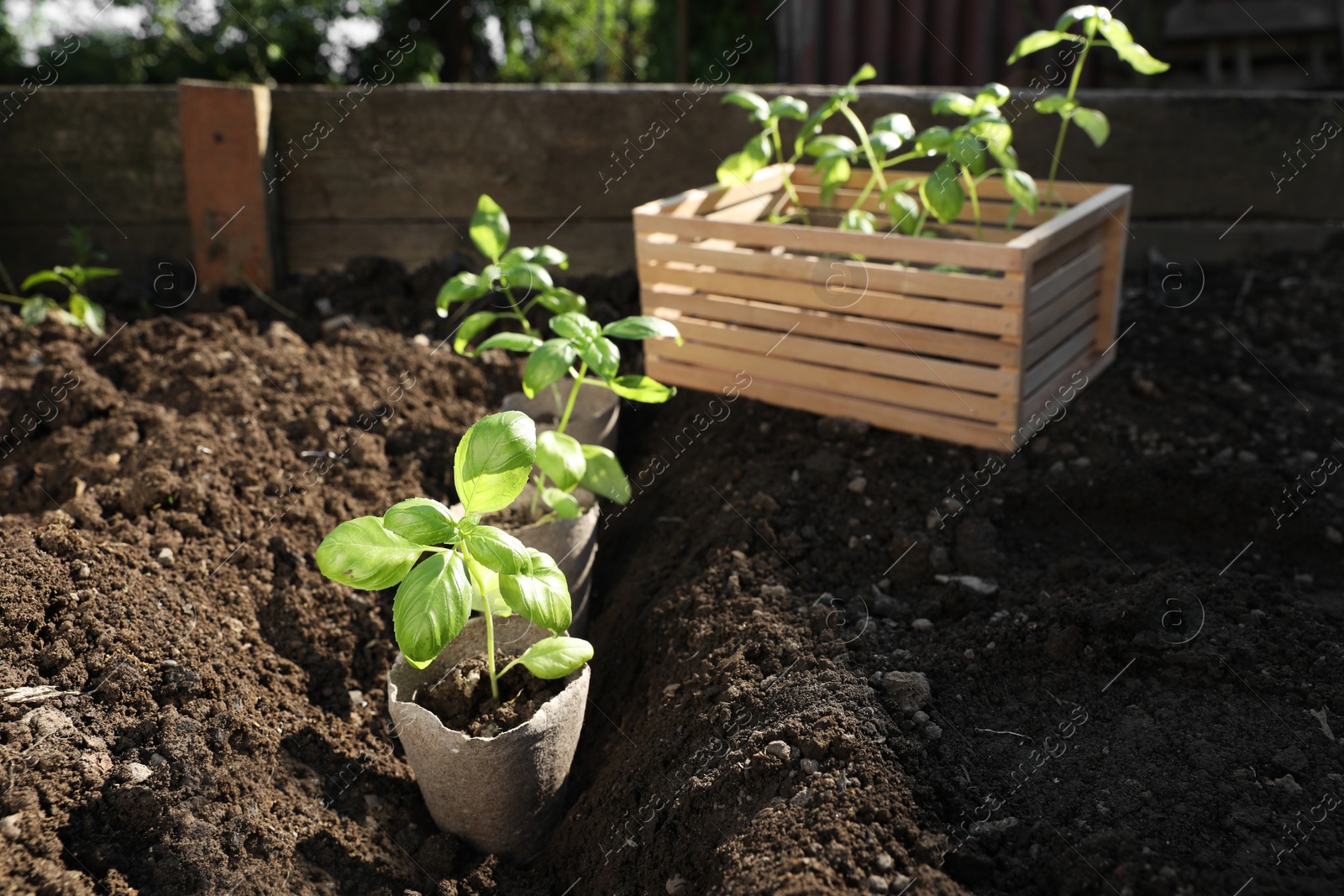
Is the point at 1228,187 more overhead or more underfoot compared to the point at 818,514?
more overhead

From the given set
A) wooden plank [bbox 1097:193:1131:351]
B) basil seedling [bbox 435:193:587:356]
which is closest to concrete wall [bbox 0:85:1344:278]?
wooden plank [bbox 1097:193:1131:351]

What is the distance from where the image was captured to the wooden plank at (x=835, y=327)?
251 centimetres

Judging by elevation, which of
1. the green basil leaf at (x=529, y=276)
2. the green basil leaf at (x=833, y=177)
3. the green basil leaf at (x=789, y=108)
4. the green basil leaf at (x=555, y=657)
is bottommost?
the green basil leaf at (x=555, y=657)

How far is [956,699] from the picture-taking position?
72.5 inches

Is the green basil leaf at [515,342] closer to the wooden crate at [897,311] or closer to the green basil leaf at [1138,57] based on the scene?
the wooden crate at [897,311]

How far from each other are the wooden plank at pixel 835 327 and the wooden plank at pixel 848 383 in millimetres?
87

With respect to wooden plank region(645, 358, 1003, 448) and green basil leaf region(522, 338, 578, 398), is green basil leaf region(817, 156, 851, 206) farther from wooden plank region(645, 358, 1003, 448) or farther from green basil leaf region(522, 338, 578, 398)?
green basil leaf region(522, 338, 578, 398)

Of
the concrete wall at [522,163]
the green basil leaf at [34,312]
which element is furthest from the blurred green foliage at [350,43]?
the green basil leaf at [34,312]

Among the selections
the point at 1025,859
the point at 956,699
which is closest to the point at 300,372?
the point at 956,699

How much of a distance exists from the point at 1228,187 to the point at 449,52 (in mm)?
4997

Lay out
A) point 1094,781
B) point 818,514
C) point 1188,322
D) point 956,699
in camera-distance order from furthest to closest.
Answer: point 1188,322 < point 818,514 < point 956,699 < point 1094,781

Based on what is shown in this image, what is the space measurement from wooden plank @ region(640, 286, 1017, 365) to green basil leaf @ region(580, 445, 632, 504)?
747mm

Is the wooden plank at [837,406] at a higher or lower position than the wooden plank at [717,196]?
lower

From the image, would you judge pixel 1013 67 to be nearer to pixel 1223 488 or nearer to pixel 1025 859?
pixel 1223 488
